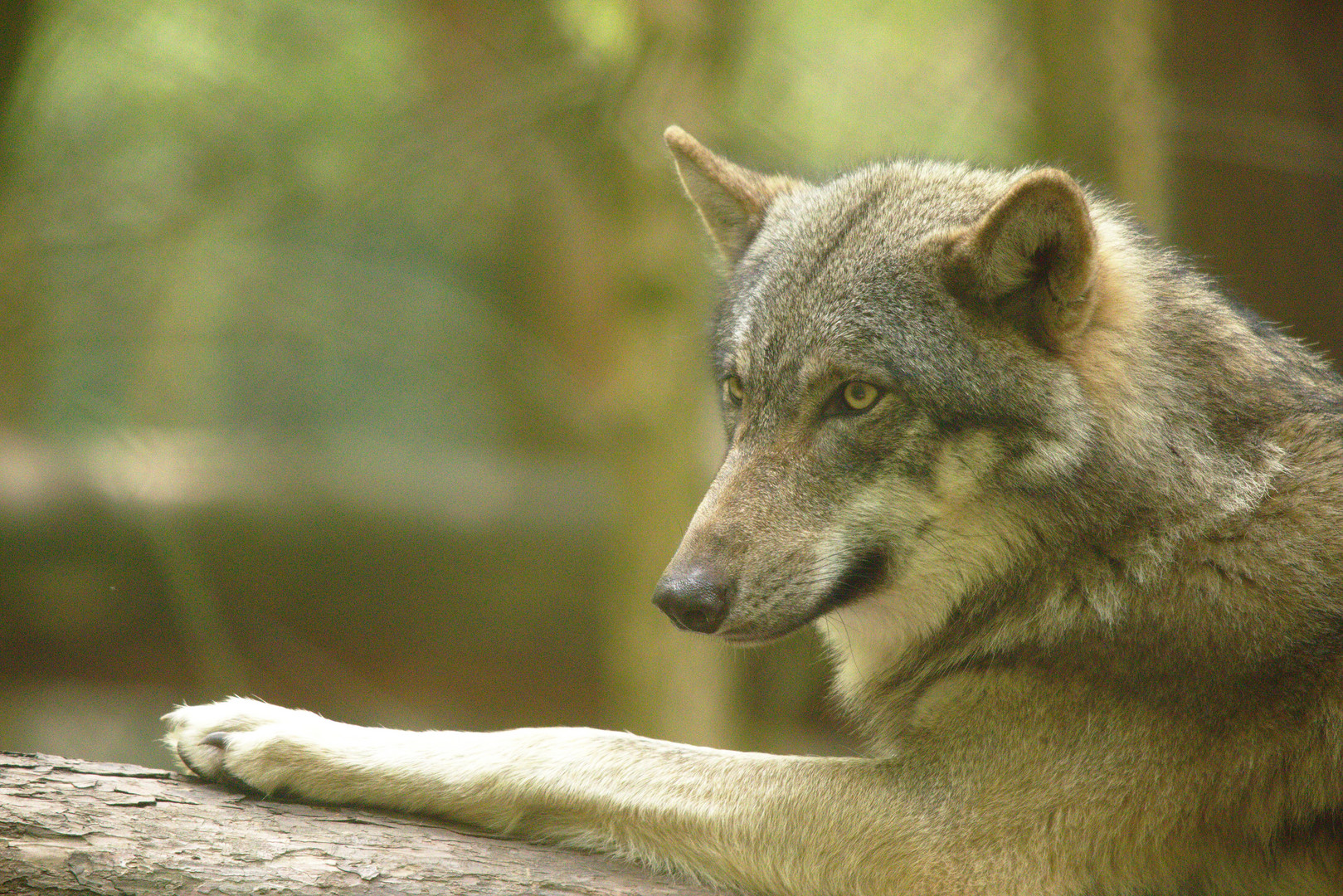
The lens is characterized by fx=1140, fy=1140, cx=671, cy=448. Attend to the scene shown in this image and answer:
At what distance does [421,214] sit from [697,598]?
6.95 meters

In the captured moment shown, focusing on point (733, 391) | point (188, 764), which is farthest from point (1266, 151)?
point (188, 764)

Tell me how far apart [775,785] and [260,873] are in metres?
1.47

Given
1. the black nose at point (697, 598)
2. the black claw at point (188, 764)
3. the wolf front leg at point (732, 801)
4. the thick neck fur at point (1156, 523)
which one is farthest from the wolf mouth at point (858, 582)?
the black claw at point (188, 764)

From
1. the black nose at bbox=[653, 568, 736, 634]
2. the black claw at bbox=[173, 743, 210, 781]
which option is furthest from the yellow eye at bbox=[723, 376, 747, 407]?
the black claw at bbox=[173, 743, 210, 781]

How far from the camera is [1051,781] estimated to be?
10.9 ft

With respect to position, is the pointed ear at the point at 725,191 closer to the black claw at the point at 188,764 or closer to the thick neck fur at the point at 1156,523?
the thick neck fur at the point at 1156,523

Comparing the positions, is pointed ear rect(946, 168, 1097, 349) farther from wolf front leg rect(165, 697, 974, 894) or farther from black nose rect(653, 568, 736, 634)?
wolf front leg rect(165, 697, 974, 894)

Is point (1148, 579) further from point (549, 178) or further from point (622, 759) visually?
point (549, 178)

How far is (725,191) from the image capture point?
4.64 metres

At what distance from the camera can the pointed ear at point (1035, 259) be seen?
3.23 metres

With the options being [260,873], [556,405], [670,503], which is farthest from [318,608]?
[260,873]

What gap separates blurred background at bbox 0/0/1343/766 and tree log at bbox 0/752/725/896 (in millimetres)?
3794

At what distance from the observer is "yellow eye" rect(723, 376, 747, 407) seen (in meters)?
3.97

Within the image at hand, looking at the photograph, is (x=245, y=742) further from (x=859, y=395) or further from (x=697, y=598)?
(x=859, y=395)
